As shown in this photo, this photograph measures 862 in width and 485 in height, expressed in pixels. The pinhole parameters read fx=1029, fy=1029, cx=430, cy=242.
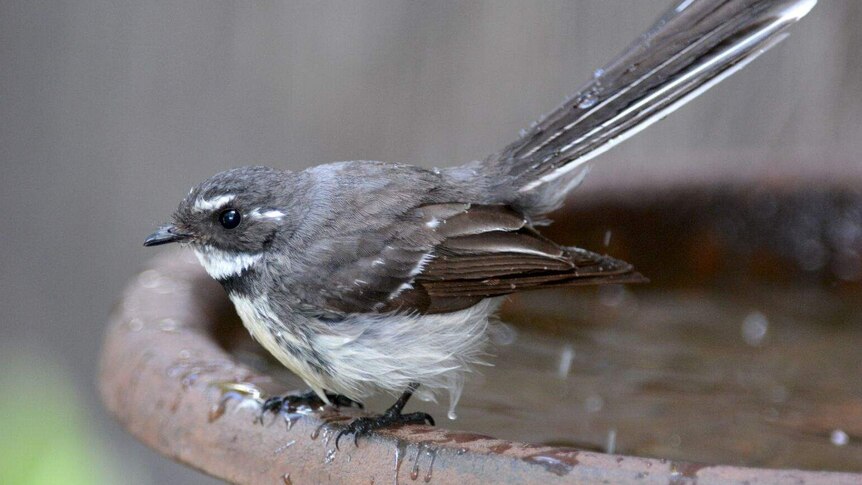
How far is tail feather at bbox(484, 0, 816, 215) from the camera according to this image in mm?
3594

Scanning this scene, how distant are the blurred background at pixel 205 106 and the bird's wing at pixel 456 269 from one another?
4346 millimetres

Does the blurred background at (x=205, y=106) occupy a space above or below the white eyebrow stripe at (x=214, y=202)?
above

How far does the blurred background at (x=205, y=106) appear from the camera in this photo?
7.89 m

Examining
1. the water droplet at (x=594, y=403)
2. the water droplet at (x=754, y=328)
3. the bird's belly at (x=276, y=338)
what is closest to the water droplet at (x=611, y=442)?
the water droplet at (x=594, y=403)

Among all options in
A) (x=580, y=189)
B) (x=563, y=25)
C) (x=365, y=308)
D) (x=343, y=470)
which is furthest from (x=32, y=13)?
(x=343, y=470)

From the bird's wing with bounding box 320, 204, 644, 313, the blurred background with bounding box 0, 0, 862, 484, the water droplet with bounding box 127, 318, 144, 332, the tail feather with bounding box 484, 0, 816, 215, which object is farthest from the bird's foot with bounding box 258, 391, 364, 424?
the blurred background with bounding box 0, 0, 862, 484

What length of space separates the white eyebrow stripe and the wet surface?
0.81 m

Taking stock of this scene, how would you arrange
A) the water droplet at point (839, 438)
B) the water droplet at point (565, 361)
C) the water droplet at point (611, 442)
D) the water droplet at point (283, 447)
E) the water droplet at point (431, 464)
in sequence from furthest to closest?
the water droplet at point (565, 361)
the water droplet at point (839, 438)
the water droplet at point (611, 442)
the water droplet at point (283, 447)
the water droplet at point (431, 464)

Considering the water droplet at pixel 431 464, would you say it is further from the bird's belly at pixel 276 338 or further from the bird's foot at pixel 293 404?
the bird's belly at pixel 276 338

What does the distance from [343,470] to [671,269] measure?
9.38 feet

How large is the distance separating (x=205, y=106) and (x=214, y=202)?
4729mm

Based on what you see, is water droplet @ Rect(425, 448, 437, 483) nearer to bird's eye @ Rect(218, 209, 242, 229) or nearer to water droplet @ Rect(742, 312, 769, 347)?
bird's eye @ Rect(218, 209, 242, 229)

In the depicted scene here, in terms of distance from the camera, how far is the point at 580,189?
5.11 meters

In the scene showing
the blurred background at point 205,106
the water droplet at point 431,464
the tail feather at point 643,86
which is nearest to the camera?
the water droplet at point 431,464
